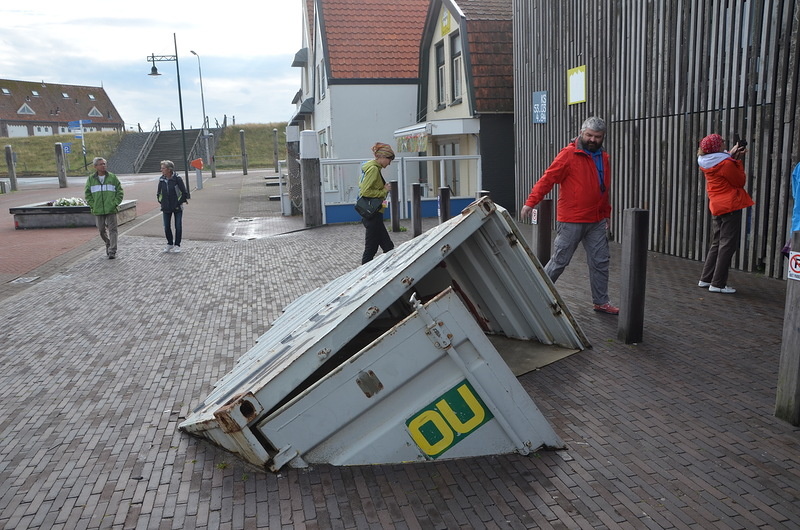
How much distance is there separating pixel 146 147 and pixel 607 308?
59844mm

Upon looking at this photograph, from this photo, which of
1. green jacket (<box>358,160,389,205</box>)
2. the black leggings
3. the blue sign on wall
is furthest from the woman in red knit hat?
the blue sign on wall

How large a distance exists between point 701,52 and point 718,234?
330cm

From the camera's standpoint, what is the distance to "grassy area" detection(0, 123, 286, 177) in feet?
186

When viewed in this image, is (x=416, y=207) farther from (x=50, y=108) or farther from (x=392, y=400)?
(x=50, y=108)

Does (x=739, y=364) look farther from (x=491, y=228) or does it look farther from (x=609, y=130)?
(x=609, y=130)

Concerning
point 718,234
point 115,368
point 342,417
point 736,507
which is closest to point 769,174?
point 718,234

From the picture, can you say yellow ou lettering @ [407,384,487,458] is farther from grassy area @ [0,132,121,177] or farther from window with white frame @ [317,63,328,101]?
grassy area @ [0,132,121,177]

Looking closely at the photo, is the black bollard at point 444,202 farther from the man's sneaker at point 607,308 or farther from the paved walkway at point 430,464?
the man's sneaker at point 607,308

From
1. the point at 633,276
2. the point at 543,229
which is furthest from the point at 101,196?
the point at 633,276

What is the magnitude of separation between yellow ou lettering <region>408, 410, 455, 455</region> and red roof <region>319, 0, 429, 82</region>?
19472 millimetres

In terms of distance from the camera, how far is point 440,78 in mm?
20016

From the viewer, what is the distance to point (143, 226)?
17.3 m

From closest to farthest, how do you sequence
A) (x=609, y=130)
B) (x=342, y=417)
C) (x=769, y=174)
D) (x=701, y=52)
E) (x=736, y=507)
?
(x=736, y=507)
(x=342, y=417)
(x=769, y=174)
(x=701, y=52)
(x=609, y=130)

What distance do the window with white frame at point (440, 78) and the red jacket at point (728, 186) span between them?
43.4 ft
